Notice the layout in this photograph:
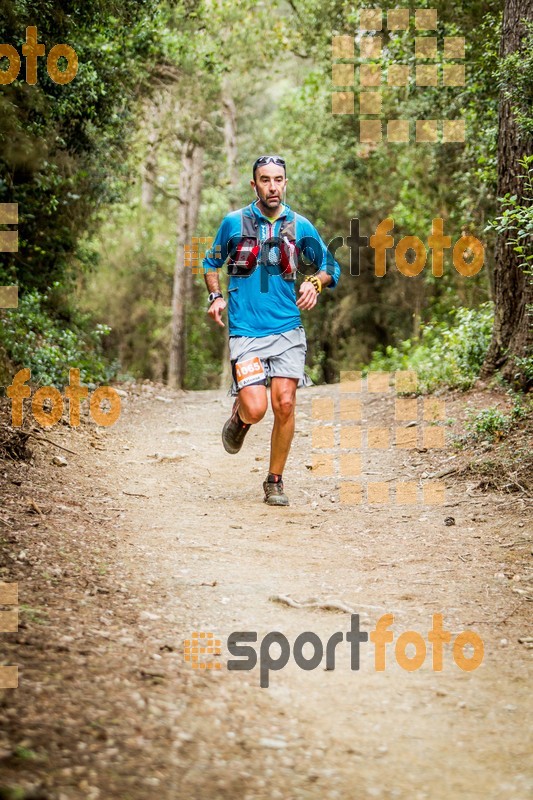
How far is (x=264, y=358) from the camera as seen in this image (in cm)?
618

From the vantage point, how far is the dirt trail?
250 cm

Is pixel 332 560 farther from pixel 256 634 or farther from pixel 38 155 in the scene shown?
pixel 38 155

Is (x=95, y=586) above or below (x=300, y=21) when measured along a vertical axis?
below

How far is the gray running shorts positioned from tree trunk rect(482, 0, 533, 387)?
3155 millimetres

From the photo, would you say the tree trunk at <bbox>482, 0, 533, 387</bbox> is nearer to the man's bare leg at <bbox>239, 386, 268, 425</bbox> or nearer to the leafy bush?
the man's bare leg at <bbox>239, 386, 268, 425</bbox>

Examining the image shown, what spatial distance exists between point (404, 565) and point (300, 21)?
636 inches

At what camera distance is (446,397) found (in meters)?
9.64

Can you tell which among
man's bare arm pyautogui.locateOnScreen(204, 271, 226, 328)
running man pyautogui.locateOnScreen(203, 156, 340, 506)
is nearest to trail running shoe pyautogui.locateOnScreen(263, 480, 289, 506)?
running man pyautogui.locateOnScreen(203, 156, 340, 506)

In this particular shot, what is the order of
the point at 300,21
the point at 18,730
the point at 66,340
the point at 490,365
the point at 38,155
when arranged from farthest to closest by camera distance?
1. the point at 300,21
2. the point at 66,340
3. the point at 38,155
4. the point at 490,365
5. the point at 18,730

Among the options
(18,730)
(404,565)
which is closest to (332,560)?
(404,565)

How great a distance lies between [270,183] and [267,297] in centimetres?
86

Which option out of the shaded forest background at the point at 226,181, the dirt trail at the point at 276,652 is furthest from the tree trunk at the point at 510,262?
the dirt trail at the point at 276,652

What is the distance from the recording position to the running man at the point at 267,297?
20.0 feet

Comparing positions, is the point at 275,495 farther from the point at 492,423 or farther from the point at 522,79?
the point at 522,79
